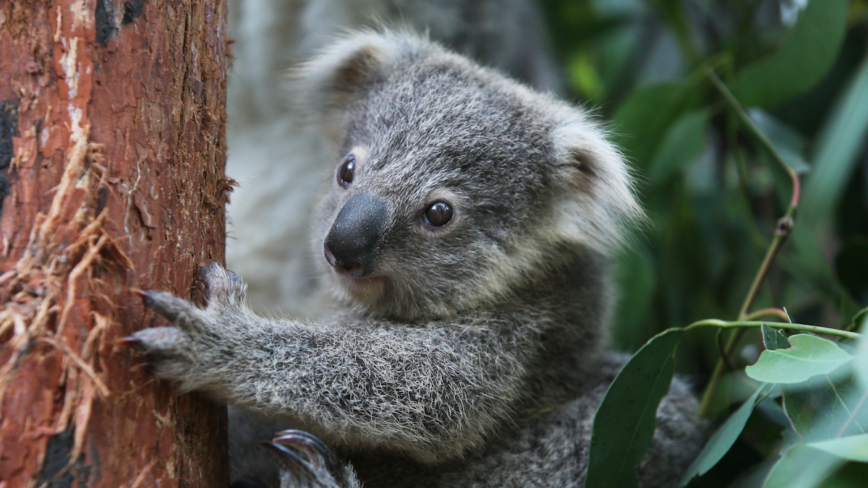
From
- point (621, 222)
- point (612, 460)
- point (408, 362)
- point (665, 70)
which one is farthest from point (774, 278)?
point (408, 362)

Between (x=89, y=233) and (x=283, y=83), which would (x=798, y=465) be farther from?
(x=283, y=83)

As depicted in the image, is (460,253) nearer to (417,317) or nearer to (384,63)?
(417,317)

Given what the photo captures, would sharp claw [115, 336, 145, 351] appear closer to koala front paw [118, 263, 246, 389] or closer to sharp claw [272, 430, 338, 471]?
koala front paw [118, 263, 246, 389]

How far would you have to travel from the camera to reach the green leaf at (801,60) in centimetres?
220

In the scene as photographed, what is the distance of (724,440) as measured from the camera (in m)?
1.55

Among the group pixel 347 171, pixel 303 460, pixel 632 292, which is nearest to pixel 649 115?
pixel 632 292

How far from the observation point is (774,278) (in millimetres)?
3184

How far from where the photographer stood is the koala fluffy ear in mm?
2234

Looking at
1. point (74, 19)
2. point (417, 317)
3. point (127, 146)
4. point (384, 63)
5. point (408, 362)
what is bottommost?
point (408, 362)

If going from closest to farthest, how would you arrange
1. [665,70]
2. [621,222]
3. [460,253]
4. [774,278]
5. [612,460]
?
1. [612,460]
2. [460,253]
3. [621,222]
4. [774,278]
5. [665,70]

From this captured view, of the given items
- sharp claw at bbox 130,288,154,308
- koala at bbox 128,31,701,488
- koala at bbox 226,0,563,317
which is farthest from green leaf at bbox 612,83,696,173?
sharp claw at bbox 130,288,154,308

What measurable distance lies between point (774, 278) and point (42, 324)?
10.3 ft

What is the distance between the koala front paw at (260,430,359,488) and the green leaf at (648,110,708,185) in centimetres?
186

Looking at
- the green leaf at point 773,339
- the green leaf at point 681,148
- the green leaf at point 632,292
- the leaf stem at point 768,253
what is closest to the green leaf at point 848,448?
the green leaf at point 773,339
